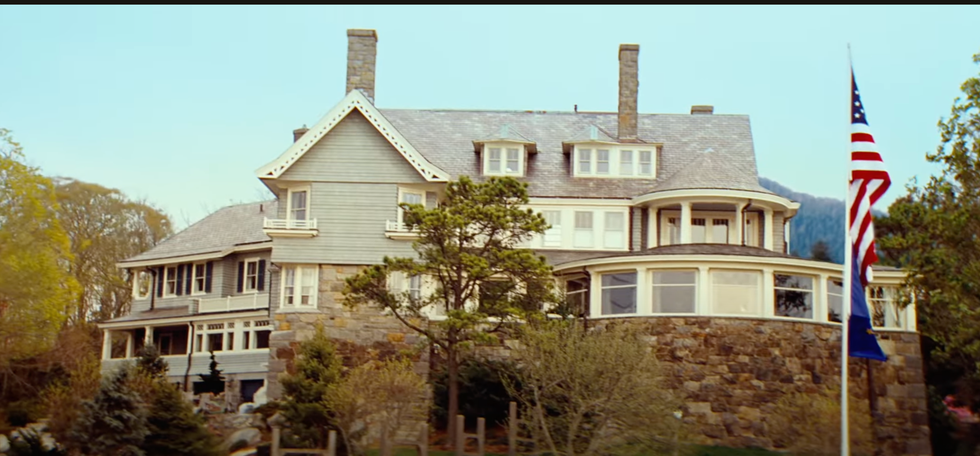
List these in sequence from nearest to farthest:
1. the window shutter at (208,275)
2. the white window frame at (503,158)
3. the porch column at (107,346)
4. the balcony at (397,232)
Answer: the balcony at (397,232)
the white window frame at (503,158)
the window shutter at (208,275)
the porch column at (107,346)

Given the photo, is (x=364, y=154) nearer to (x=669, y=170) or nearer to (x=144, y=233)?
(x=669, y=170)

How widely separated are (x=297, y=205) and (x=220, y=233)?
11023 millimetres

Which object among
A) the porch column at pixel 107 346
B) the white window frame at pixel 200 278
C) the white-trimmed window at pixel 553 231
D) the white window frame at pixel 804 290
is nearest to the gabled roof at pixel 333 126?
the white-trimmed window at pixel 553 231

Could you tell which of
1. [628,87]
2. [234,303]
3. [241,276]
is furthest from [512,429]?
[241,276]

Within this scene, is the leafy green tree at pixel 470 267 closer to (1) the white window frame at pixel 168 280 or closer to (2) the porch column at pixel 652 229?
(2) the porch column at pixel 652 229

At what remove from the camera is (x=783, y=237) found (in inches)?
1542

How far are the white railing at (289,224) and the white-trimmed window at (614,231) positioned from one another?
993 centimetres

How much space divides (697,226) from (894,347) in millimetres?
7478

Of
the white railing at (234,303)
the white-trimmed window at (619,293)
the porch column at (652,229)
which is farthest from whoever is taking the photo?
the white railing at (234,303)

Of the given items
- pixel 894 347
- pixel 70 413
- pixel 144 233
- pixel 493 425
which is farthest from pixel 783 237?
pixel 144 233

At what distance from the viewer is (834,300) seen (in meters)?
35.1

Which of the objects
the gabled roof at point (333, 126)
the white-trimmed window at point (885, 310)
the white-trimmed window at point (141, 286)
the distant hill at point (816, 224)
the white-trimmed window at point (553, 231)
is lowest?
the white-trimmed window at point (885, 310)

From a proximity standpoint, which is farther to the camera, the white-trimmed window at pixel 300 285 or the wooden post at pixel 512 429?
the white-trimmed window at pixel 300 285

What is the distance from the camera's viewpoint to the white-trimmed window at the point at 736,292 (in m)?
33.6
